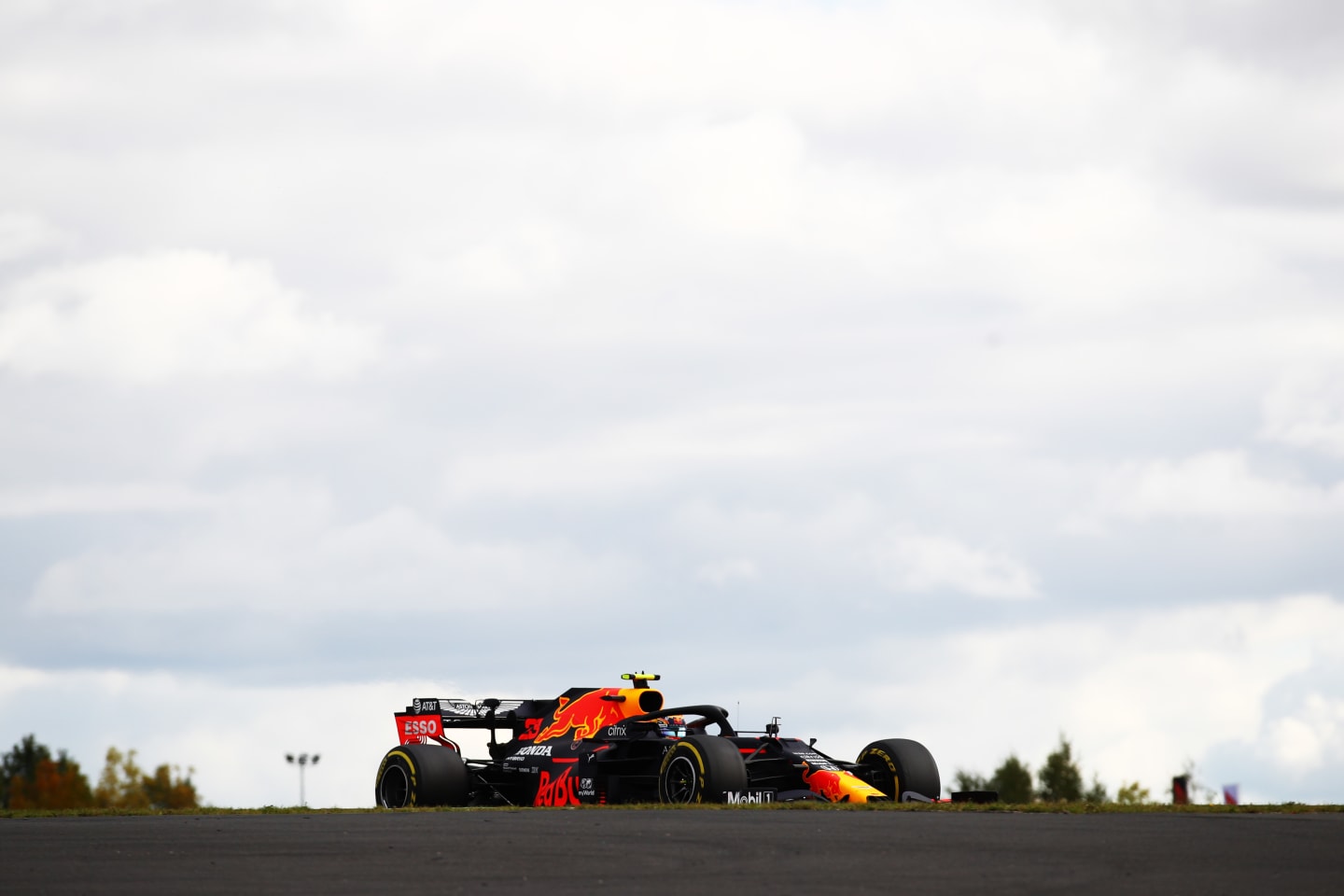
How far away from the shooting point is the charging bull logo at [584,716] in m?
23.9

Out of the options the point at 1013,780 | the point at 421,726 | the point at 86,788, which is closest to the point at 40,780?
the point at 86,788

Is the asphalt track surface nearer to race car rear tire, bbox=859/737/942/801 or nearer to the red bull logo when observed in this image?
race car rear tire, bbox=859/737/942/801

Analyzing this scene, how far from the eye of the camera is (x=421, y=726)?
86.5ft

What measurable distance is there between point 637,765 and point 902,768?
11.0 feet

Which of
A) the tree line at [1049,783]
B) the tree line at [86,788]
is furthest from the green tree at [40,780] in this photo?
the tree line at [1049,783]

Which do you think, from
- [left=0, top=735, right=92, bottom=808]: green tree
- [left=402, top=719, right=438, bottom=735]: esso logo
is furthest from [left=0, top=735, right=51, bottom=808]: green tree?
[left=402, top=719, right=438, bottom=735]: esso logo

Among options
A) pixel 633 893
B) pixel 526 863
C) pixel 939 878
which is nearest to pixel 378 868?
pixel 526 863

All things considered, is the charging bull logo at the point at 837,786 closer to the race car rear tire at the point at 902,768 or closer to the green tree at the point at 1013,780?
the race car rear tire at the point at 902,768

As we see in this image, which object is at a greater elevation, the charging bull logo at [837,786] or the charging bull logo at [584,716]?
the charging bull logo at [584,716]

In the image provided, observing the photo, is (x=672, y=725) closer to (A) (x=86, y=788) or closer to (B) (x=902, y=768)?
(B) (x=902, y=768)

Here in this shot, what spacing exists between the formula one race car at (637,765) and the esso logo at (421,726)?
20 centimetres

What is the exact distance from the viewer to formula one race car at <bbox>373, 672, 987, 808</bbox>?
67.7ft

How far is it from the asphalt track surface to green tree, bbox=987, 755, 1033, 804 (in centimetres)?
8361

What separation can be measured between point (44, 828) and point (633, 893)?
8.24m
